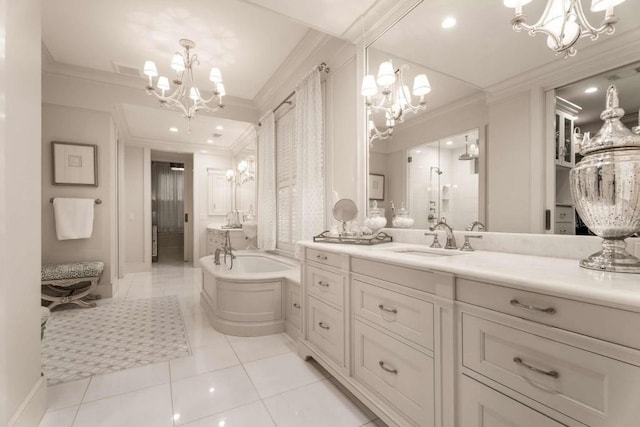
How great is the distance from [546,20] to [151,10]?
9.92 ft

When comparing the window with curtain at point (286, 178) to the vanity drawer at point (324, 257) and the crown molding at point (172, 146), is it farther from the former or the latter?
the crown molding at point (172, 146)

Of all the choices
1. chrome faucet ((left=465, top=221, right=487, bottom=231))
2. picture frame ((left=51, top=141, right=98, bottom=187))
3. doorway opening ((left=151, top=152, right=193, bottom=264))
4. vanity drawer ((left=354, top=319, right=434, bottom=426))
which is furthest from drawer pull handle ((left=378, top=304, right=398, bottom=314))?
doorway opening ((left=151, top=152, right=193, bottom=264))

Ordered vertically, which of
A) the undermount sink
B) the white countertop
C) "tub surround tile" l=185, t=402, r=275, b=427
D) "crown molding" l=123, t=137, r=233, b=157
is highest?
"crown molding" l=123, t=137, r=233, b=157

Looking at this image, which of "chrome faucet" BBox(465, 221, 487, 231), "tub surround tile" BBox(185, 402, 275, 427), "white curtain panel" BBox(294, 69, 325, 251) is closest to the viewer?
"tub surround tile" BBox(185, 402, 275, 427)

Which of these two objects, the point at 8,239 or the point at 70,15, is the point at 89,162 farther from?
the point at 8,239

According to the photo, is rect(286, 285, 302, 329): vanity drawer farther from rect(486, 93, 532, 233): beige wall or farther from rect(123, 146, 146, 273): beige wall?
rect(123, 146, 146, 273): beige wall

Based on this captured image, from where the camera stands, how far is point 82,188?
369cm

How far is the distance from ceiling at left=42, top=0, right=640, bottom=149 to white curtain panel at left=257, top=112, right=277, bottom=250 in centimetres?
66

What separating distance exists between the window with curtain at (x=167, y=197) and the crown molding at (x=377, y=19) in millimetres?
7395

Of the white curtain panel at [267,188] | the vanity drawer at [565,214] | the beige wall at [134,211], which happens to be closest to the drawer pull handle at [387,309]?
the vanity drawer at [565,214]

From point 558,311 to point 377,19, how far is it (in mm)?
2190

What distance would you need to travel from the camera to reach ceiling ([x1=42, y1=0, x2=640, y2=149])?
1.47 meters

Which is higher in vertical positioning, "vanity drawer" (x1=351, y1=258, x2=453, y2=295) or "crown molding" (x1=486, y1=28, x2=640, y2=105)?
"crown molding" (x1=486, y1=28, x2=640, y2=105)

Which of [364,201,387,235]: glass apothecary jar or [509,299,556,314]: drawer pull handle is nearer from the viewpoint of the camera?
[509,299,556,314]: drawer pull handle
